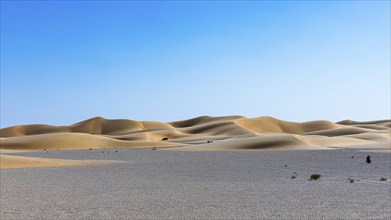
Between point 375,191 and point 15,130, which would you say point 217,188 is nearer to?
point 375,191

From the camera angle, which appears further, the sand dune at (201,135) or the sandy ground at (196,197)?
the sand dune at (201,135)

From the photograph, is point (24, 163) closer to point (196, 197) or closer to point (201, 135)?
point (196, 197)

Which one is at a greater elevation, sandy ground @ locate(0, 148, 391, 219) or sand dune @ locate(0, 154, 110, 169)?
sand dune @ locate(0, 154, 110, 169)

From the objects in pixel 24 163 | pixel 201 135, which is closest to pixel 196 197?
pixel 24 163

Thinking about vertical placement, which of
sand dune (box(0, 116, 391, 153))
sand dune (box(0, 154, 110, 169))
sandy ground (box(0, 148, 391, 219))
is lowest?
sandy ground (box(0, 148, 391, 219))

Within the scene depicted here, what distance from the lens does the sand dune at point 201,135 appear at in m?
61.8

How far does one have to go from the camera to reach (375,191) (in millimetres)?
16047

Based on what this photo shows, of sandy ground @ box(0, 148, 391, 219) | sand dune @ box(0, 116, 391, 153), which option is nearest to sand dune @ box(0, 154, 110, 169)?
sandy ground @ box(0, 148, 391, 219)

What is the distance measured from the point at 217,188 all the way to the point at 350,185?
5.20 m

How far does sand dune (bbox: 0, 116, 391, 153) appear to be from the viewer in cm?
6175

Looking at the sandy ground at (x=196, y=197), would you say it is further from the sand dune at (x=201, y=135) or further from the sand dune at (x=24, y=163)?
the sand dune at (x=201, y=135)

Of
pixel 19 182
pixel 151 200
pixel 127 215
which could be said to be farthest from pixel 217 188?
pixel 19 182

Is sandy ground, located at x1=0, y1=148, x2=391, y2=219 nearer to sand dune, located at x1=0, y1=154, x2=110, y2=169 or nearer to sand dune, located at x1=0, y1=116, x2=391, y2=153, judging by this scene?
sand dune, located at x1=0, y1=154, x2=110, y2=169

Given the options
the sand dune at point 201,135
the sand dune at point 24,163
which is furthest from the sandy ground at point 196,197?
the sand dune at point 201,135
